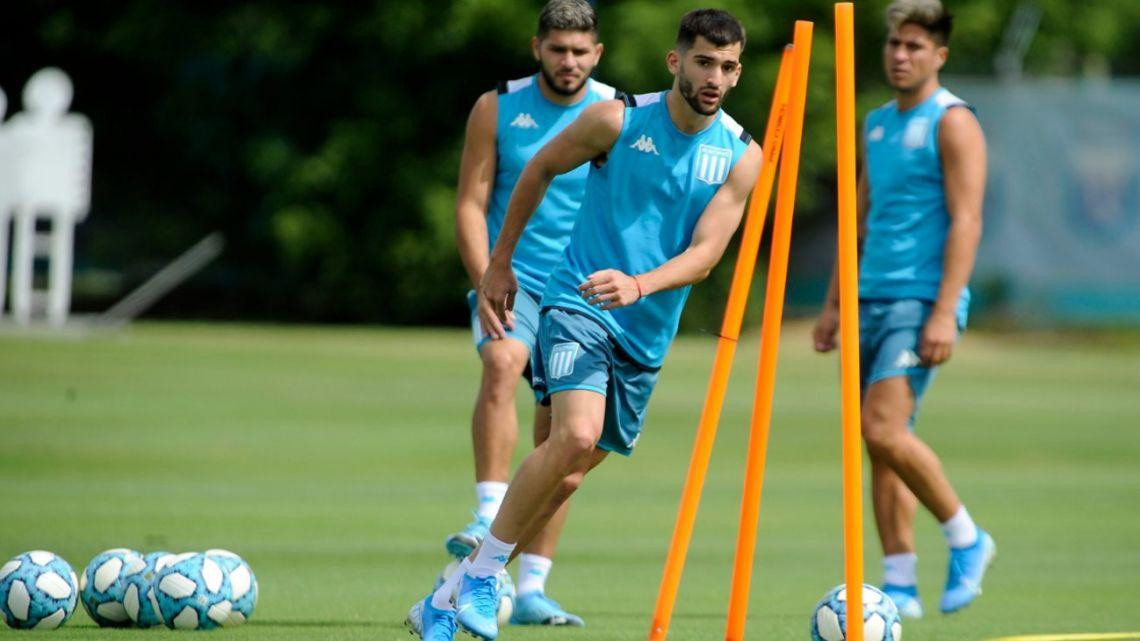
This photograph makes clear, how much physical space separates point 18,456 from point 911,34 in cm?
1062

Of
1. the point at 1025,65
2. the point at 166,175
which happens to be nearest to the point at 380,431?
the point at 166,175

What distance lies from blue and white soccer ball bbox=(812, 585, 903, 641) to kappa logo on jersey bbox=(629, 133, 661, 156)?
1744 mm

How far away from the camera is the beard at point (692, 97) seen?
6.76 m

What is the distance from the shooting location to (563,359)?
6754 mm

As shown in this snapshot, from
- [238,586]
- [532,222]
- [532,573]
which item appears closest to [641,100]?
[532,222]

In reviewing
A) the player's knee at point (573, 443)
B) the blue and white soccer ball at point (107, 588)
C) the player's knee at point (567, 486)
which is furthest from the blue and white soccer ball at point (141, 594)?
the player's knee at point (573, 443)

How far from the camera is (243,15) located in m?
39.1

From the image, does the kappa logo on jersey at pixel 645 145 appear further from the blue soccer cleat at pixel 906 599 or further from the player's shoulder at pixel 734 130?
the blue soccer cleat at pixel 906 599

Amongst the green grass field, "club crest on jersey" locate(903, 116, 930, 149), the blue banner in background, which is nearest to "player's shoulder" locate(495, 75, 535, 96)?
"club crest on jersey" locate(903, 116, 930, 149)

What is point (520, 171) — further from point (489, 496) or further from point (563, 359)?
point (563, 359)

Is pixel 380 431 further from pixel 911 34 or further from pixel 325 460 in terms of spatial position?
pixel 911 34

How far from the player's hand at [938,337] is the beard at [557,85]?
191cm

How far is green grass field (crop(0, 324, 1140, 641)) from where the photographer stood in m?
9.22

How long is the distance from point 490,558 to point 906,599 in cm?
283
